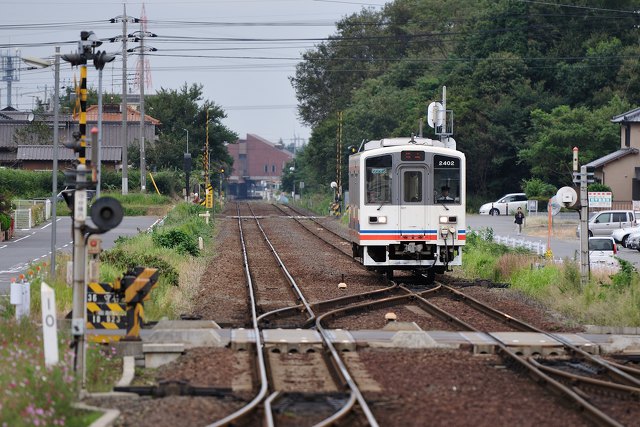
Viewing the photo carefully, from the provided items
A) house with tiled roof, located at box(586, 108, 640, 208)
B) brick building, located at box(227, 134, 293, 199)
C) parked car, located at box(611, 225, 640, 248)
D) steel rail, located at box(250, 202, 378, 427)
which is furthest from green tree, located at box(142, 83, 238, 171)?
brick building, located at box(227, 134, 293, 199)

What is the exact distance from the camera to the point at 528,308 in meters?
18.5

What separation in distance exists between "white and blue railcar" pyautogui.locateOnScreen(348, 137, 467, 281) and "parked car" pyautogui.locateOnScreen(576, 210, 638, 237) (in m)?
22.9

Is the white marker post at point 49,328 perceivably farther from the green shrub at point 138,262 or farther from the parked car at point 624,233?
the parked car at point 624,233

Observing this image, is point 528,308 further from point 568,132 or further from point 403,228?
point 568,132

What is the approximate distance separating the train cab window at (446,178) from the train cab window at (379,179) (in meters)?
0.98

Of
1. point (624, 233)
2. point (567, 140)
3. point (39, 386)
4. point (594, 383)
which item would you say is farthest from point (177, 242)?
point (567, 140)

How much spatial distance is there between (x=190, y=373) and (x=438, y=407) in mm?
3041

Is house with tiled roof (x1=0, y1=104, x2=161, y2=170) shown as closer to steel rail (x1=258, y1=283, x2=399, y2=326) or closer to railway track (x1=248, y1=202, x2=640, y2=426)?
steel rail (x1=258, y1=283, x2=399, y2=326)

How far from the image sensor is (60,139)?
74.7 m

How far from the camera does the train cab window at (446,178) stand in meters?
21.9

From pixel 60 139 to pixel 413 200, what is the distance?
56798 mm

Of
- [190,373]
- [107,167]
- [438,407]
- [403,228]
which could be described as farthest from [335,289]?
[107,167]

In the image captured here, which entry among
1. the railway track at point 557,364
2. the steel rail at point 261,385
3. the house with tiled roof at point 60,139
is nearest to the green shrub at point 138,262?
the steel rail at point 261,385

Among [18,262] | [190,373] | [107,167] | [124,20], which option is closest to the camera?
[190,373]
